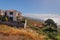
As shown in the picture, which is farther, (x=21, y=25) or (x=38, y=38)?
(x=21, y=25)

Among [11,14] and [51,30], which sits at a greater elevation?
[11,14]

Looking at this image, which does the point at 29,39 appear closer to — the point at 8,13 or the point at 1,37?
the point at 1,37

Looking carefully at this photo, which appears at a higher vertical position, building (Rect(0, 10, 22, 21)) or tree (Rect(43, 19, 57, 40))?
building (Rect(0, 10, 22, 21))

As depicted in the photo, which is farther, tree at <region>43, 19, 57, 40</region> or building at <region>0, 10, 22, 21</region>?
building at <region>0, 10, 22, 21</region>

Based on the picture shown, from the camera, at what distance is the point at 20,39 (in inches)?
691

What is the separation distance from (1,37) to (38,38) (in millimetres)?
4283

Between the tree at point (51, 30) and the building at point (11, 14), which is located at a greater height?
the building at point (11, 14)

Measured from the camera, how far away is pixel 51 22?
37.6m

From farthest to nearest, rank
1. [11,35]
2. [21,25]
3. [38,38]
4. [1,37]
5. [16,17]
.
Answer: [16,17] < [21,25] < [38,38] < [11,35] < [1,37]

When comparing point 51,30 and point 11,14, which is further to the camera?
point 11,14

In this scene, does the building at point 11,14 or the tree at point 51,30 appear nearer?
the tree at point 51,30

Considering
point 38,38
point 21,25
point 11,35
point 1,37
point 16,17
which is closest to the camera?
point 1,37

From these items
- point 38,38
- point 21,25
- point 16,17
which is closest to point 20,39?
point 38,38

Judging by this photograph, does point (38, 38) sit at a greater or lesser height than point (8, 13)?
lesser
